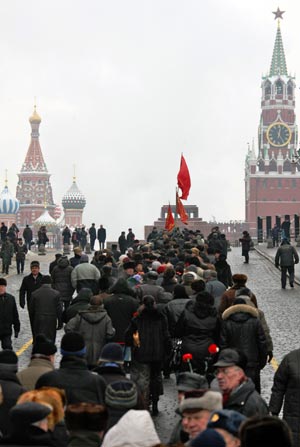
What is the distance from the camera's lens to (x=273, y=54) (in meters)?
176

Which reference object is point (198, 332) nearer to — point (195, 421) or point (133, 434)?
point (195, 421)

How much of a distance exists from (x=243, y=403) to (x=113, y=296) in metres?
6.08

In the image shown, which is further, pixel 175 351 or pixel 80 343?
pixel 175 351

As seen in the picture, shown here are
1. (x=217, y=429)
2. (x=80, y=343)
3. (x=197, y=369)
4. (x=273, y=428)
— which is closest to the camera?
(x=273, y=428)

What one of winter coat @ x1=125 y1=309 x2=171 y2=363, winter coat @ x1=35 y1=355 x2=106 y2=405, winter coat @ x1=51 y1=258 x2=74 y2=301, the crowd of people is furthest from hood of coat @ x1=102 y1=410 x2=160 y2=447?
winter coat @ x1=51 y1=258 x2=74 y2=301

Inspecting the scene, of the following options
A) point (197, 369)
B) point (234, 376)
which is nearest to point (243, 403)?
point (234, 376)

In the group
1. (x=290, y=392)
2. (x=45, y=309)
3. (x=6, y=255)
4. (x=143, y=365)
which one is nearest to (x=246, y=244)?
(x=6, y=255)

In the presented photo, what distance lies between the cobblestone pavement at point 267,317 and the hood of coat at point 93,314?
4.19 feet

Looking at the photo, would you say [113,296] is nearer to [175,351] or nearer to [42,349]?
[175,351]

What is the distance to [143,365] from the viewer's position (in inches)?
529

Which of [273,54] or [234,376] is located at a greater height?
[273,54]

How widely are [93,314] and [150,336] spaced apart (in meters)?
0.70

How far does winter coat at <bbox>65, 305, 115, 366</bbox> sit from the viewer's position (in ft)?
42.7

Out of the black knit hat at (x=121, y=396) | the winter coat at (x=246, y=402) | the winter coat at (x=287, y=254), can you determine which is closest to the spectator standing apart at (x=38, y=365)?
the black knit hat at (x=121, y=396)
